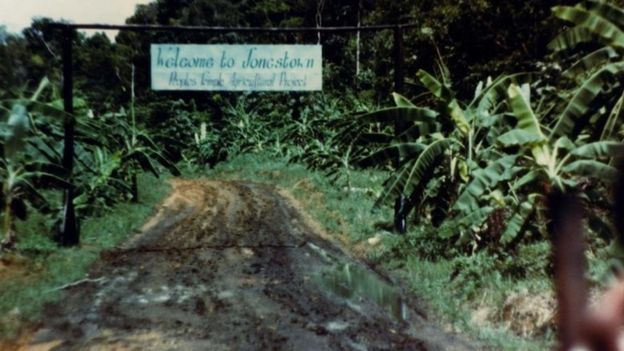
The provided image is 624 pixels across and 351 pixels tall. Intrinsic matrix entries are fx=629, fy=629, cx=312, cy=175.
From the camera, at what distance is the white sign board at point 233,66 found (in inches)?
559

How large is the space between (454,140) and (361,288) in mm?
2516

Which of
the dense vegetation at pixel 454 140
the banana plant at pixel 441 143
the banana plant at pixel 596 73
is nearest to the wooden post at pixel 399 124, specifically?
the dense vegetation at pixel 454 140

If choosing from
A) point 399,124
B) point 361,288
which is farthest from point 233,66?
point 361,288

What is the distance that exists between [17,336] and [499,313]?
4.60 meters

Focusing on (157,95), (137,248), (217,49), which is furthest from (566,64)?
(157,95)

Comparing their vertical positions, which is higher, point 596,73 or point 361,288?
point 596,73

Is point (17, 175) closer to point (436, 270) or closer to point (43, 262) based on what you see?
point (43, 262)

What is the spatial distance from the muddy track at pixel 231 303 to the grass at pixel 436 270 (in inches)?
11.8

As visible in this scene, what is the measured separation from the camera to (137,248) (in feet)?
33.7

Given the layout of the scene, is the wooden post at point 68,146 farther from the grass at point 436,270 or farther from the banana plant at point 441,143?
the grass at point 436,270

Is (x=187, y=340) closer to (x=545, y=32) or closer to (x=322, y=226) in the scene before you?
(x=322, y=226)

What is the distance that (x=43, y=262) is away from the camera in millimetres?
8555

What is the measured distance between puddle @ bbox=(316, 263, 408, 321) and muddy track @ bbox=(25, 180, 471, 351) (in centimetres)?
1

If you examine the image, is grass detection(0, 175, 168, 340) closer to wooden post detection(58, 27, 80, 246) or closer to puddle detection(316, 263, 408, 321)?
wooden post detection(58, 27, 80, 246)
